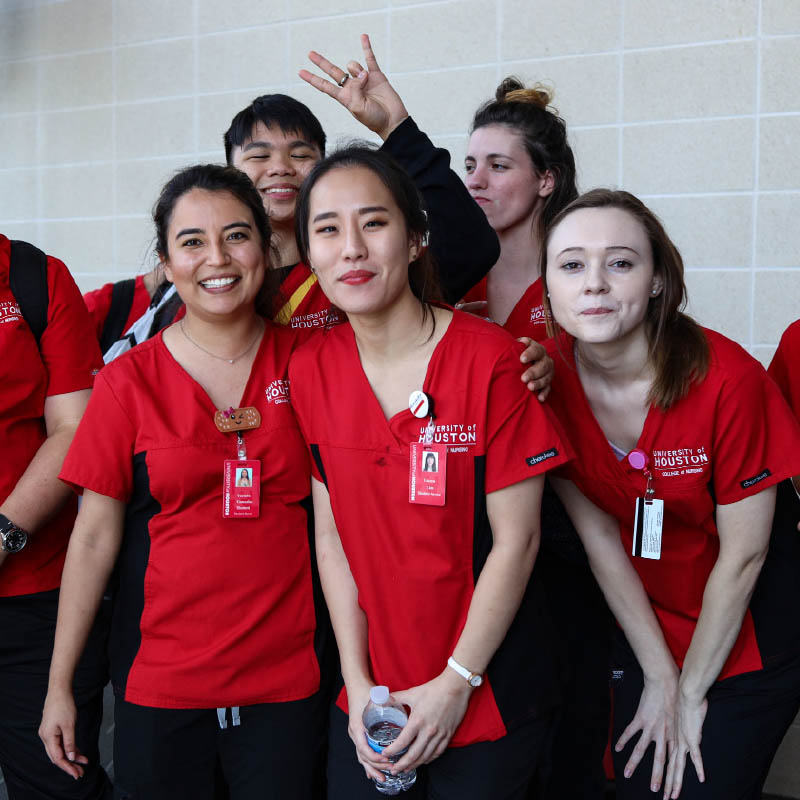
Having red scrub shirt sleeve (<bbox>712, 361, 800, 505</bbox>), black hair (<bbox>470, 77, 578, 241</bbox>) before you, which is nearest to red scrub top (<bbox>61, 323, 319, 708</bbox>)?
red scrub shirt sleeve (<bbox>712, 361, 800, 505</bbox>)

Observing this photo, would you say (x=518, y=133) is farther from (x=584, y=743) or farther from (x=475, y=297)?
(x=584, y=743)

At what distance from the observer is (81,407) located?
200 cm

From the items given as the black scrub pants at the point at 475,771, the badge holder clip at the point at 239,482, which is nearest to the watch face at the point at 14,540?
the badge holder clip at the point at 239,482

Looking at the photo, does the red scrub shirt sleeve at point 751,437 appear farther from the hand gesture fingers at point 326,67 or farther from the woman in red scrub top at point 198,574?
the hand gesture fingers at point 326,67

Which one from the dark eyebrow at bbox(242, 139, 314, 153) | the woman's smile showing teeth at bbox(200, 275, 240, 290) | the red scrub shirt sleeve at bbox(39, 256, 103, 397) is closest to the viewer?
the woman's smile showing teeth at bbox(200, 275, 240, 290)

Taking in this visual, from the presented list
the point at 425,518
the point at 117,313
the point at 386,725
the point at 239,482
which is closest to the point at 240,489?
the point at 239,482

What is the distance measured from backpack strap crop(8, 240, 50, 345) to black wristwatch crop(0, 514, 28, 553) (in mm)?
416

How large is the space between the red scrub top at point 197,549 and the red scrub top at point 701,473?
594mm

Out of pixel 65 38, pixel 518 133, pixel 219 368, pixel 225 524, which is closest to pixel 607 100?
pixel 518 133

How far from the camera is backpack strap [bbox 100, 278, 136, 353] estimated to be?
277cm

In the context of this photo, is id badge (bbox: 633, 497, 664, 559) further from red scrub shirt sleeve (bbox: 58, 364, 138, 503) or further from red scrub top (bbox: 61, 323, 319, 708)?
red scrub shirt sleeve (bbox: 58, 364, 138, 503)

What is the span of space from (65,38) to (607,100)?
2.59m

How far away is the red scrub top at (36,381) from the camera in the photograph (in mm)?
1935

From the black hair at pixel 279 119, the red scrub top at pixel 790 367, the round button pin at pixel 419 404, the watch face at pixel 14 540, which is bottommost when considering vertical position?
the watch face at pixel 14 540
